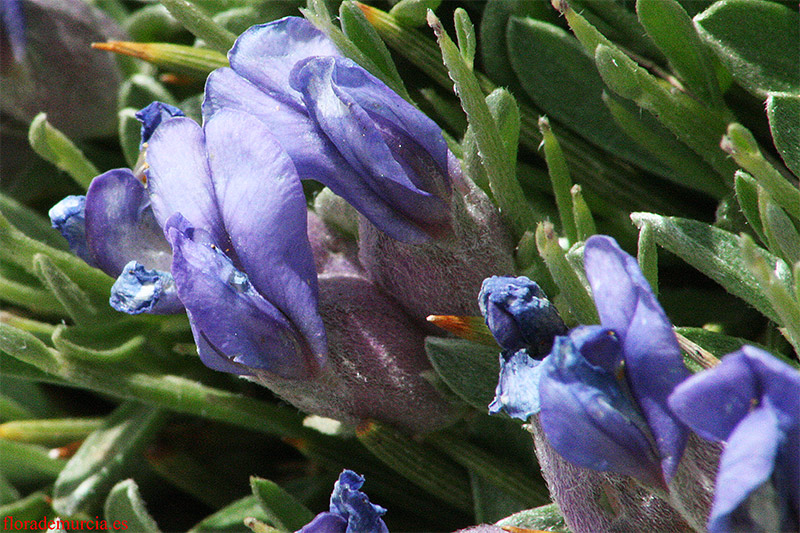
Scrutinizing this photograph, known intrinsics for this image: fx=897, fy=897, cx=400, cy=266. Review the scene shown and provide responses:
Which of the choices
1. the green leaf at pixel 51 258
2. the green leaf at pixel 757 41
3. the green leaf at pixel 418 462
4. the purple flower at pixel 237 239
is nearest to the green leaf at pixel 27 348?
the green leaf at pixel 51 258

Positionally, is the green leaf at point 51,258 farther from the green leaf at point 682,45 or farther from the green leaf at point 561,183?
the green leaf at point 682,45

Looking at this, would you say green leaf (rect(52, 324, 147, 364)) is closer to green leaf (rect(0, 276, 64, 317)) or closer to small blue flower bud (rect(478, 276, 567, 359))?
green leaf (rect(0, 276, 64, 317))

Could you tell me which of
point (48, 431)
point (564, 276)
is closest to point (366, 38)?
point (564, 276)

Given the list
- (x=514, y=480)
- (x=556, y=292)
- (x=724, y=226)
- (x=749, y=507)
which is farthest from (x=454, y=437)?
(x=749, y=507)

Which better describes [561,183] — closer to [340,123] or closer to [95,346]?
[340,123]

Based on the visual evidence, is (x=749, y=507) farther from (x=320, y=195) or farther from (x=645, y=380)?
(x=320, y=195)

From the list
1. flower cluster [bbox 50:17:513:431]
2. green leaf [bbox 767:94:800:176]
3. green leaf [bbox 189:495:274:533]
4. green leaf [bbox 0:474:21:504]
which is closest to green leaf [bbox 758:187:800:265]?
green leaf [bbox 767:94:800:176]
